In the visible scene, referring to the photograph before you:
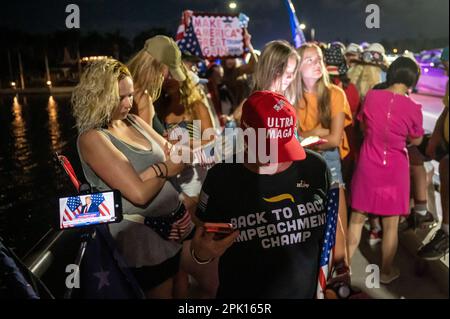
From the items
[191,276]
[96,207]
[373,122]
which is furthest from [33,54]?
[373,122]

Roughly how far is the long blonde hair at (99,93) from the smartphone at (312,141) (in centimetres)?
94

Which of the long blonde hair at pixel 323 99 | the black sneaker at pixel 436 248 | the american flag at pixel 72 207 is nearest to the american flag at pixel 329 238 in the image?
the long blonde hair at pixel 323 99

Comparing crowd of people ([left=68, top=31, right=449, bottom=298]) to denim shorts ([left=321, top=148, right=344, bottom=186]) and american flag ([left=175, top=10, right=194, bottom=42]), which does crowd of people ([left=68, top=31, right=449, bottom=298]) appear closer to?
denim shorts ([left=321, top=148, right=344, bottom=186])

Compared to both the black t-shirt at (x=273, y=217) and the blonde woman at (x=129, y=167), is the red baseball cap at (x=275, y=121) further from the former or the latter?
the blonde woman at (x=129, y=167)

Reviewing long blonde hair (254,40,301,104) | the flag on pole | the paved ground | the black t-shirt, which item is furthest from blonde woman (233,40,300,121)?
the paved ground

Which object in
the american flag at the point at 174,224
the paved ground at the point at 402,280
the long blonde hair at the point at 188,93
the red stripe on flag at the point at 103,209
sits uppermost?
the long blonde hair at the point at 188,93

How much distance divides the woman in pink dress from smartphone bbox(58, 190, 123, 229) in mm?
1498

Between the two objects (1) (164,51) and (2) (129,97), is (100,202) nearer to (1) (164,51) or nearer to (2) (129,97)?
(2) (129,97)

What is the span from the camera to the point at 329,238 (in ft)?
4.96

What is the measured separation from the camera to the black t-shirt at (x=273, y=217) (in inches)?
56.2

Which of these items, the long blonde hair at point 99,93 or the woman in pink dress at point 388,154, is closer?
the long blonde hair at point 99,93

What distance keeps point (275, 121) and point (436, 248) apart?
176 cm

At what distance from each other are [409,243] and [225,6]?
81.8 inches

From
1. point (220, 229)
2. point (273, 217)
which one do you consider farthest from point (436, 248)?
point (220, 229)
